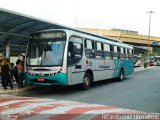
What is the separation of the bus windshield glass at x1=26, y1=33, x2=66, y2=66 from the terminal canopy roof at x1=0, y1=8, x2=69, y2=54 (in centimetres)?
100

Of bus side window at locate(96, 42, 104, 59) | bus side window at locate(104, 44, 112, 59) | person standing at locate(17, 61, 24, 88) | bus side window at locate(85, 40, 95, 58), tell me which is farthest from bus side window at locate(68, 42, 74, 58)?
bus side window at locate(104, 44, 112, 59)

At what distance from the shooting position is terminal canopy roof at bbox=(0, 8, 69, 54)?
48.5 ft

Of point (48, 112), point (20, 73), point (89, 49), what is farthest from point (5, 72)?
point (48, 112)

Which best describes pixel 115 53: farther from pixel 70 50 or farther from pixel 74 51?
pixel 70 50

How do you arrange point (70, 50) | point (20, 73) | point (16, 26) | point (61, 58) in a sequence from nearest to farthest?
1. point (61, 58)
2. point (70, 50)
3. point (20, 73)
4. point (16, 26)

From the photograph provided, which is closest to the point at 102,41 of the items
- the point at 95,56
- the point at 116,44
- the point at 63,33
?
the point at 95,56

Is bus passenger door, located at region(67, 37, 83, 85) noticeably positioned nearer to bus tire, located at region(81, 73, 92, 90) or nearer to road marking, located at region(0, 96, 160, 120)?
bus tire, located at region(81, 73, 92, 90)

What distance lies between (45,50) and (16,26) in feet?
8.53

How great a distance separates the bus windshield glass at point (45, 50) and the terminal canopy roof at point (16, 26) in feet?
3.27

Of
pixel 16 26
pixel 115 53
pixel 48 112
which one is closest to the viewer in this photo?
pixel 48 112

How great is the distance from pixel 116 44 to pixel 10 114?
570 inches

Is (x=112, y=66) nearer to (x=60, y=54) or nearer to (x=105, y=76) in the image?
(x=105, y=76)

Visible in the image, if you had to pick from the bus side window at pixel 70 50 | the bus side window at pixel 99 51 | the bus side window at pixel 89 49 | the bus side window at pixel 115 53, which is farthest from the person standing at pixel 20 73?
the bus side window at pixel 115 53

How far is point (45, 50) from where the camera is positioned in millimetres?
15047
